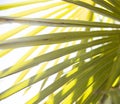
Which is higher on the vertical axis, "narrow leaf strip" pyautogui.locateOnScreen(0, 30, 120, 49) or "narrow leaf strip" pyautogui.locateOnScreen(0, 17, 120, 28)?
"narrow leaf strip" pyautogui.locateOnScreen(0, 17, 120, 28)

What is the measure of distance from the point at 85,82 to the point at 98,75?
0.07 metres

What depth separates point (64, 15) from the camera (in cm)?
130

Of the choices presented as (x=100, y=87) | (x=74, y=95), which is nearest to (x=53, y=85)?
(x=74, y=95)

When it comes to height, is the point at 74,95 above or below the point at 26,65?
below

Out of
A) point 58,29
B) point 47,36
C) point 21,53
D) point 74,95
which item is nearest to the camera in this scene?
point 47,36

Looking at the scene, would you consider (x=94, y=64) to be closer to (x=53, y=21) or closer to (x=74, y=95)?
(x=74, y=95)

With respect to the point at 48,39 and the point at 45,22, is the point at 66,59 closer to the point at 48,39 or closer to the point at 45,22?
the point at 48,39

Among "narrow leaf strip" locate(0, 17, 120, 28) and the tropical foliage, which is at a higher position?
"narrow leaf strip" locate(0, 17, 120, 28)

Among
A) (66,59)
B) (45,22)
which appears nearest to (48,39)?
(45,22)

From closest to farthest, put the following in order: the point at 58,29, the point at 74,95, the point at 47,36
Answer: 1. the point at 47,36
2. the point at 74,95
3. the point at 58,29

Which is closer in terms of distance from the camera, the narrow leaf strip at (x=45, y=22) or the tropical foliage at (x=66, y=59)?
the narrow leaf strip at (x=45, y=22)

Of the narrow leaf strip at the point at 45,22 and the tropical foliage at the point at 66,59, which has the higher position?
the narrow leaf strip at the point at 45,22

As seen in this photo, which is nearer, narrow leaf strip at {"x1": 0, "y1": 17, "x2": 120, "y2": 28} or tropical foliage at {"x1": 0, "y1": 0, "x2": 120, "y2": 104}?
narrow leaf strip at {"x1": 0, "y1": 17, "x2": 120, "y2": 28}

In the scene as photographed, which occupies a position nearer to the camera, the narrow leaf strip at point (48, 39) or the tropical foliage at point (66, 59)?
the narrow leaf strip at point (48, 39)
